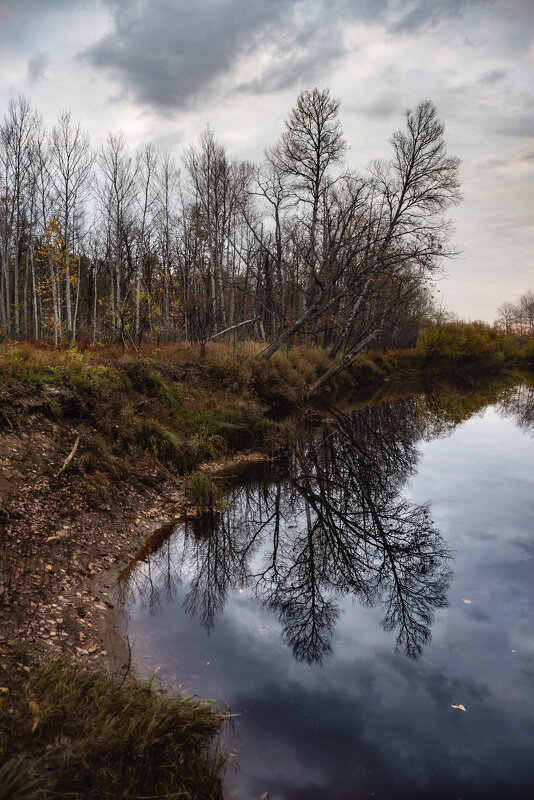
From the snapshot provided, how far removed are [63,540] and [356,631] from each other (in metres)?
3.85

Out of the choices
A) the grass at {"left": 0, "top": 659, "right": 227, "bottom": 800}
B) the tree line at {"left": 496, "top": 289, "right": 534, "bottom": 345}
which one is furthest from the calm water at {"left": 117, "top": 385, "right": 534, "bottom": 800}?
the tree line at {"left": 496, "top": 289, "right": 534, "bottom": 345}

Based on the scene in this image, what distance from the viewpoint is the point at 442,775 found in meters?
3.47

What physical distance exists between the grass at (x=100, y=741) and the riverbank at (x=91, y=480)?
2cm

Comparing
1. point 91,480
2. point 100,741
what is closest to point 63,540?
point 91,480

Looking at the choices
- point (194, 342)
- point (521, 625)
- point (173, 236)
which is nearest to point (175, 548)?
point (521, 625)

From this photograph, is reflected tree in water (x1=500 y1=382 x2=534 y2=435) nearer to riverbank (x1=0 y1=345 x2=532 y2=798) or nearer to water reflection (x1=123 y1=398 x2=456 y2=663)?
riverbank (x1=0 y1=345 x2=532 y2=798)

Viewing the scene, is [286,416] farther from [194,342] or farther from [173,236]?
[173,236]

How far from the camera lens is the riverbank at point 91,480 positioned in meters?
3.53

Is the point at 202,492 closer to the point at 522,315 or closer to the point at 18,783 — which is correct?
the point at 18,783

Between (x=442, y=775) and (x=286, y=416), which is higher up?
(x=286, y=416)

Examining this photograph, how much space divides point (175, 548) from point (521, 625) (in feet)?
15.6

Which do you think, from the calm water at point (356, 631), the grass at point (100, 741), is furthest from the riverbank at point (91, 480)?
the calm water at point (356, 631)

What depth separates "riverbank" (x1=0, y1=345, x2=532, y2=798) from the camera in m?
3.53

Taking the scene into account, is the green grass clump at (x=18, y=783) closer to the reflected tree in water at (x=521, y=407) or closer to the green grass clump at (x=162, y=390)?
the green grass clump at (x=162, y=390)
